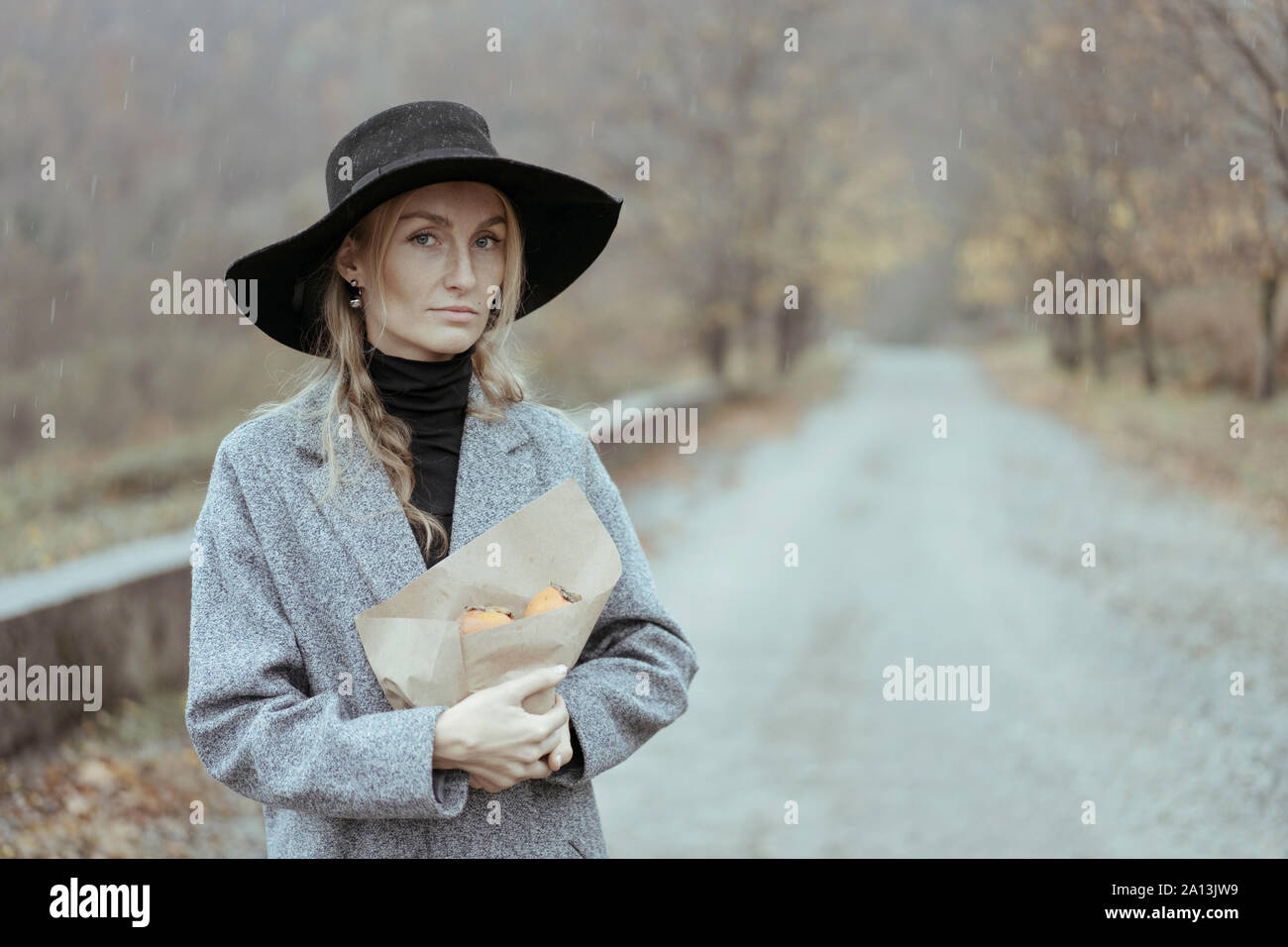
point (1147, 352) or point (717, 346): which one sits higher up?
point (717, 346)

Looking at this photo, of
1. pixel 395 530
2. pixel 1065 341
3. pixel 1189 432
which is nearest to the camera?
pixel 395 530

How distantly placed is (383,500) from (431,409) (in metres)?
0.22

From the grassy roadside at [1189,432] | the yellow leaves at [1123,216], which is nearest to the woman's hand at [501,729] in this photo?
the grassy roadside at [1189,432]

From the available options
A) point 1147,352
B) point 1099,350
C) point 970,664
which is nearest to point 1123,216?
point 1147,352

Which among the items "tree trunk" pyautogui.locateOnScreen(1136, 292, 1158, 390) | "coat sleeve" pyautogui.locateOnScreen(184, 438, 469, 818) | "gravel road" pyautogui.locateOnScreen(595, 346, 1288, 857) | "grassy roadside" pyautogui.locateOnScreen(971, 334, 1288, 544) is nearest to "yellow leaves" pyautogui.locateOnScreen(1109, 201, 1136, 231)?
"tree trunk" pyautogui.locateOnScreen(1136, 292, 1158, 390)

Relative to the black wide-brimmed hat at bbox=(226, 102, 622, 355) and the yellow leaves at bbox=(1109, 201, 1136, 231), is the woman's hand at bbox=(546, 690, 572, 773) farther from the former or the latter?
the yellow leaves at bbox=(1109, 201, 1136, 231)

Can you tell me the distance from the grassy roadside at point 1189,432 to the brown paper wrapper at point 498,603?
830 centimetres

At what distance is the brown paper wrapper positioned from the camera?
59.7 inches

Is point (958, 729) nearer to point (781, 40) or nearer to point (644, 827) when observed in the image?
point (644, 827)

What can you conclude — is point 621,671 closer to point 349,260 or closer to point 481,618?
point 481,618

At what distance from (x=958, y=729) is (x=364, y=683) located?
444 cm

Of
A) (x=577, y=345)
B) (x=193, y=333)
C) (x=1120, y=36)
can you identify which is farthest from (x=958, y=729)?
(x=577, y=345)

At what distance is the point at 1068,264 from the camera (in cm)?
2255

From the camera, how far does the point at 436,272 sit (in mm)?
1747
